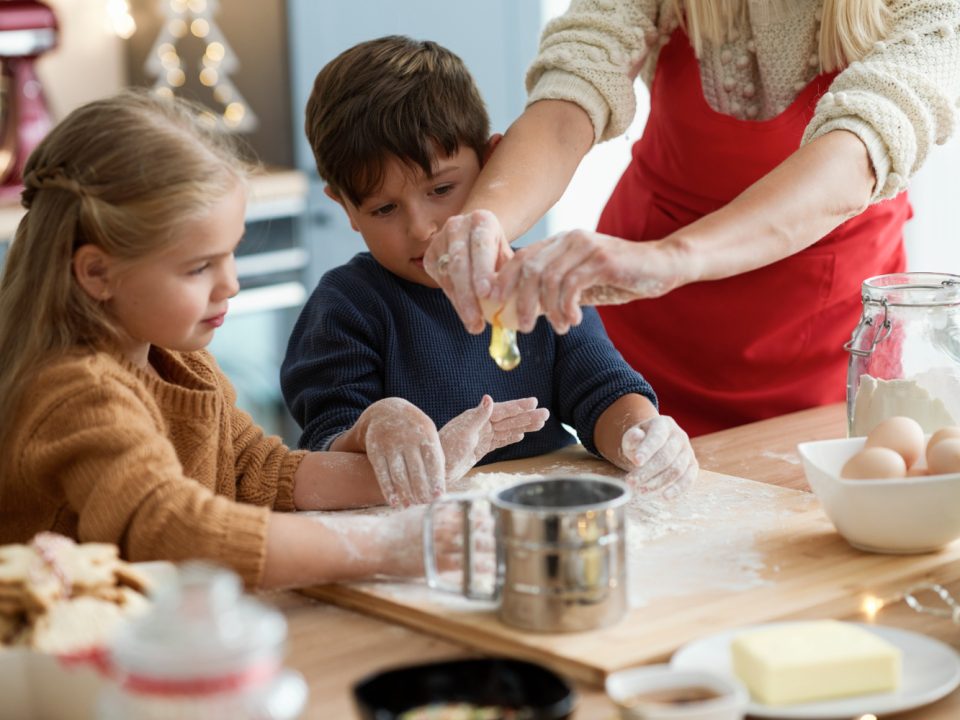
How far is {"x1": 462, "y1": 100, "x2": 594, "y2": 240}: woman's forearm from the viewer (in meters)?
1.64

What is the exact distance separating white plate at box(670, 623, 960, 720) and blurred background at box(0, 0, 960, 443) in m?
2.61

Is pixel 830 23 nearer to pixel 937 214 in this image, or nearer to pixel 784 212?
pixel 784 212

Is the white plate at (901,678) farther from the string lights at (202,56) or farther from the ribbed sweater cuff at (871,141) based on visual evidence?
the string lights at (202,56)

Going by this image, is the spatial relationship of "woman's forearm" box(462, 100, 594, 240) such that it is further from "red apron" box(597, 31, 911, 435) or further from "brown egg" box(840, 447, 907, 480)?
"brown egg" box(840, 447, 907, 480)

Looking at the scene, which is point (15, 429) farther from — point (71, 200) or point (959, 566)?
point (959, 566)

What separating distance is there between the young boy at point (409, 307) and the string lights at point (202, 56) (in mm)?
1943

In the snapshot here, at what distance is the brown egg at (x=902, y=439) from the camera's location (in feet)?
4.09

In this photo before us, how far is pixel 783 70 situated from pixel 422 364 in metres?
0.65

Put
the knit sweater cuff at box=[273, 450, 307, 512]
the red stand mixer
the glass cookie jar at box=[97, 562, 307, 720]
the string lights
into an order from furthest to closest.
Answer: the string lights, the red stand mixer, the knit sweater cuff at box=[273, 450, 307, 512], the glass cookie jar at box=[97, 562, 307, 720]

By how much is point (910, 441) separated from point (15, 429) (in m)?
0.86

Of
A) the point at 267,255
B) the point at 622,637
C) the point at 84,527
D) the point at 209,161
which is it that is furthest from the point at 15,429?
the point at 267,255

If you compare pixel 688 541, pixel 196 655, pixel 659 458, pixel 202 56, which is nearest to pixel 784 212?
pixel 659 458

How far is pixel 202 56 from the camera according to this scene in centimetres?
368

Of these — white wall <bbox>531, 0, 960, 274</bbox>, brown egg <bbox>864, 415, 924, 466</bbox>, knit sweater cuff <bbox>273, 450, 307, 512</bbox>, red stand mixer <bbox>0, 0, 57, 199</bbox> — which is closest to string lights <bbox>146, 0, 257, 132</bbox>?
red stand mixer <bbox>0, 0, 57, 199</bbox>
